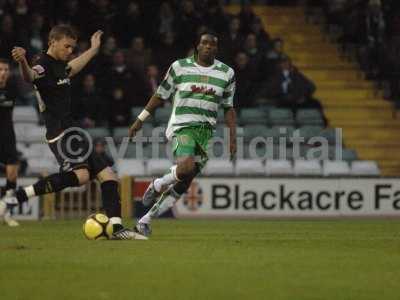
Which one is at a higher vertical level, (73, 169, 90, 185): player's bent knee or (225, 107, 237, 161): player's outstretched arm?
(225, 107, 237, 161): player's outstretched arm

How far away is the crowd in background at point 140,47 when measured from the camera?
20359 millimetres

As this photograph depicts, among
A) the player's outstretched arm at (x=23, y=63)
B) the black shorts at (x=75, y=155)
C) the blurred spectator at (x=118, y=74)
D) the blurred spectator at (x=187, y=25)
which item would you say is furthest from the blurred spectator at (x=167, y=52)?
the player's outstretched arm at (x=23, y=63)

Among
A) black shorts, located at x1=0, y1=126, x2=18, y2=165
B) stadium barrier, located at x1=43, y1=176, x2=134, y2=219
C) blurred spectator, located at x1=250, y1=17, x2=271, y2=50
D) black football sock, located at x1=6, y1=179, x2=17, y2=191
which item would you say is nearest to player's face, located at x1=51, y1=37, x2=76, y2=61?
black shorts, located at x1=0, y1=126, x2=18, y2=165

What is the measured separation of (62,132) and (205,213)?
7.65 m

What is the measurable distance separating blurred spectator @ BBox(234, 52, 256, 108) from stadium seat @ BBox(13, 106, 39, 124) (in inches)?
149

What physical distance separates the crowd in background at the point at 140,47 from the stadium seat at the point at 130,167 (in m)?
0.89

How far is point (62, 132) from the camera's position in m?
11.7

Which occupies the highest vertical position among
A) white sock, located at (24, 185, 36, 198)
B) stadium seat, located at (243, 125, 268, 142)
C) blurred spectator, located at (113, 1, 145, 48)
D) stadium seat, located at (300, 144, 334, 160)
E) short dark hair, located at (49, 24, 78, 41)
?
blurred spectator, located at (113, 1, 145, 48)

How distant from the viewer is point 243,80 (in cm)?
2122

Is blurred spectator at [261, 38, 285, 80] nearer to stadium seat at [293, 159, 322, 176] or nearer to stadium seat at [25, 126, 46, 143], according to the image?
stadium seat at [293, 159, 322, 176]

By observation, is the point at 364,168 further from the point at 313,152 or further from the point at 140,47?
the point at 140,47

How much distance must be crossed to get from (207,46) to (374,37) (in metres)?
11.7

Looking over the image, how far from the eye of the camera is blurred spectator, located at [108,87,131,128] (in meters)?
20.4

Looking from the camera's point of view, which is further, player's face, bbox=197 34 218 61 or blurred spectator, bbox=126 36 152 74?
blurred spectator, bbox=126 36 152 74
